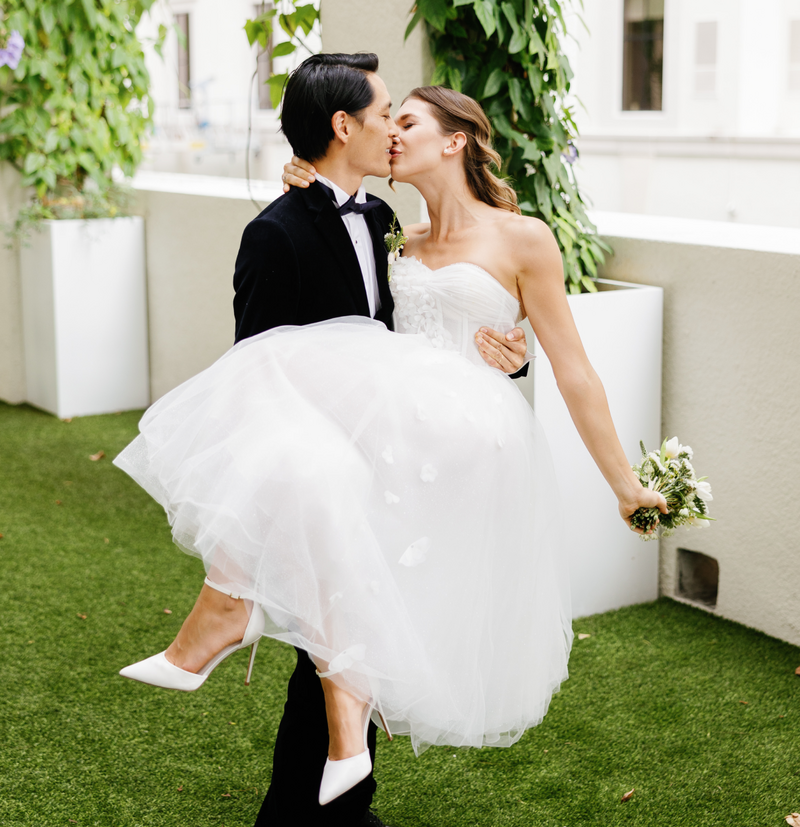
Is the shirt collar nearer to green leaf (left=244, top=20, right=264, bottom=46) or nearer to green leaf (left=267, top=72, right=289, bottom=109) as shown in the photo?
green leaf (left=267, top=72, right=289, bottom=109)

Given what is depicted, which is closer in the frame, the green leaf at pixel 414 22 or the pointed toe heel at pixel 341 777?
the pointed toe heel at pixel 341 777

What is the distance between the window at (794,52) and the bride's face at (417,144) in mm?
12914

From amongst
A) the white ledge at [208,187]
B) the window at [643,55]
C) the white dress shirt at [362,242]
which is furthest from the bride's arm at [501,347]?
the window at [643,55]

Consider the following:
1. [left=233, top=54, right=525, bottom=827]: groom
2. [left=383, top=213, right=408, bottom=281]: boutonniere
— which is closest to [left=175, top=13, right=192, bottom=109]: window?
[left=383, top=213, right=408, bottom=281]: boutonniere

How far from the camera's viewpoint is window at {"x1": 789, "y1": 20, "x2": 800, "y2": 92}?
13.3 metres

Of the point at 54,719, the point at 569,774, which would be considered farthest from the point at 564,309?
the point at 54,719

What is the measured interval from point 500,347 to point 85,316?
4171mm

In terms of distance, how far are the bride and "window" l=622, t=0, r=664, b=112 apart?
13.6 m

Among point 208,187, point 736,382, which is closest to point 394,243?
point 736,382

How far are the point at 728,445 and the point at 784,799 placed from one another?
114 cm

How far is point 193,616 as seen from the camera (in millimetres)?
1764

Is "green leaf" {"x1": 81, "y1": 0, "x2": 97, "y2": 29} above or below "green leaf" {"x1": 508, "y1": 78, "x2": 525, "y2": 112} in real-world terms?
above

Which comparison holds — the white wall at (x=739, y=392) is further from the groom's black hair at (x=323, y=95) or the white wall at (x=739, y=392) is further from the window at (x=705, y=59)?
the window at (x=705, y=59)

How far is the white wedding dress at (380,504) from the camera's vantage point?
1664 mm
